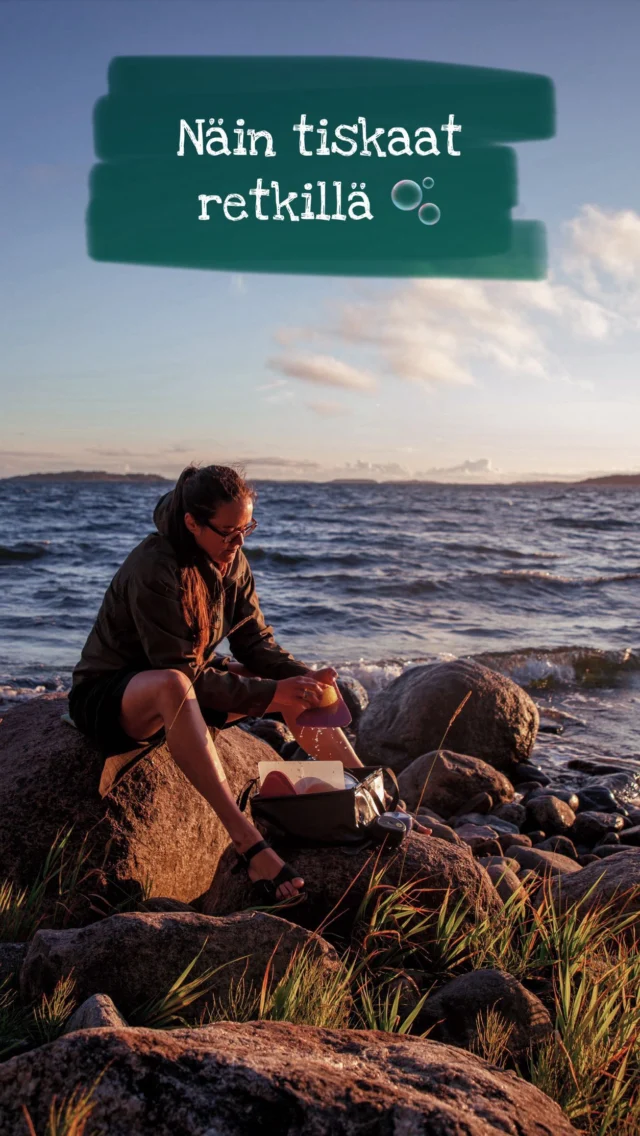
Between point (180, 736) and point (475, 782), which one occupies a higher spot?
point (180, 736)

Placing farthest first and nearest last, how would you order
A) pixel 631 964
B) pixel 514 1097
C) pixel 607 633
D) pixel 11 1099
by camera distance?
pixel 607 633, pixel 631 964, pixel 514 1097, pixel 11 1099

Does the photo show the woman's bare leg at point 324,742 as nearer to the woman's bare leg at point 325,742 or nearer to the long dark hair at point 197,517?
the woman's bare leg at point 325,742

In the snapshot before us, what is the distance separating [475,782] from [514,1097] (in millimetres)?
5336

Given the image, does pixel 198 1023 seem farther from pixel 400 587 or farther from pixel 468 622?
pixel 400 587

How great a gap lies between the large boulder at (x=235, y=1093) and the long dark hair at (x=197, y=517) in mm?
2423

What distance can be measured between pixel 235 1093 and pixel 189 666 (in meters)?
2.47

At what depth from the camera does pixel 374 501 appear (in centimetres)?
5556

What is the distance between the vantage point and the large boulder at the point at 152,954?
3.00m

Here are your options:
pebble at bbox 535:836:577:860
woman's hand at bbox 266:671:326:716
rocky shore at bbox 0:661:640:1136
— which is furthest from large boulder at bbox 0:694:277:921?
pebble at bbox 535:836:577:860

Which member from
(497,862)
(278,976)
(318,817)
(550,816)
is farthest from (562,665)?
(278,976)

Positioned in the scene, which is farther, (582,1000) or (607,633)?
(607,633)

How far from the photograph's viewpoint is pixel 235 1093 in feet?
6.09

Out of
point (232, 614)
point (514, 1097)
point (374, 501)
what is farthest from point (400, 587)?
point (374, 501)

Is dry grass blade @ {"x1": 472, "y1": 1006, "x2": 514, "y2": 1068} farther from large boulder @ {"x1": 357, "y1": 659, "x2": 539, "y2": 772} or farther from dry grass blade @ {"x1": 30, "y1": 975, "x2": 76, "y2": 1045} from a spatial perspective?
large boulder @ {"x1": 357, "y1": 659, "x2": 539, "y2": 772}
